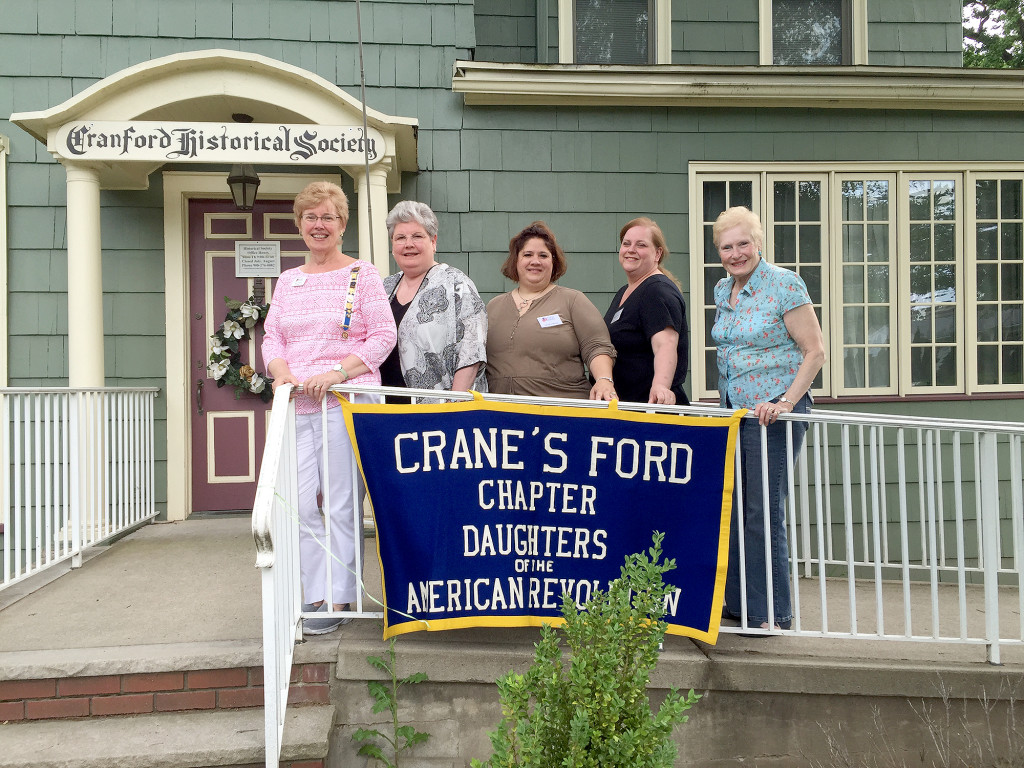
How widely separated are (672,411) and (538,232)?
92 cm

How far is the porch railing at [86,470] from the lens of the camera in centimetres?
382

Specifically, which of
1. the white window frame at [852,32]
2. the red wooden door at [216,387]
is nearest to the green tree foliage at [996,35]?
the white window frame at [852,32]

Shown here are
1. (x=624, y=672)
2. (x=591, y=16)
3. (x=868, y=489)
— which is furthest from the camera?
(x=591, y=16)

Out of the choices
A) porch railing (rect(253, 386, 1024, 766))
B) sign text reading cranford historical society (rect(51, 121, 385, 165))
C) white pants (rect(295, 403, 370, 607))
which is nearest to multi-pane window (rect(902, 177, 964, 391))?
porch railing (rect(253, 386, 1024, 766))

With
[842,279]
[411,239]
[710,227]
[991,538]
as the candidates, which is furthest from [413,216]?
[842,279]

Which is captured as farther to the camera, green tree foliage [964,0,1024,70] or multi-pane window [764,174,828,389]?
green tree foliage [964,0,1024,70]

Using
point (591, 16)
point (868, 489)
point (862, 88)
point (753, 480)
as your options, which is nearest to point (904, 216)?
point (862, 88)

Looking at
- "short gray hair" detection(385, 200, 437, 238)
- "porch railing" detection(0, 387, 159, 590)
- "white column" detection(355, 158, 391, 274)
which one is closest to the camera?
"short gray hair" detection(385, 200, 437, 238)

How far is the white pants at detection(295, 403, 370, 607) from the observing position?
Result: 2.85 meters

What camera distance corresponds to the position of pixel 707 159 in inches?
216

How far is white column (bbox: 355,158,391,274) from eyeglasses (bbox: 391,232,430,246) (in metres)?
1.51

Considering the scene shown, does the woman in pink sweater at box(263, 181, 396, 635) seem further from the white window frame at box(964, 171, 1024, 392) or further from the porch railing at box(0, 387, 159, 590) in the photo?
the white window frame at box(964, 171, 1024, 392)

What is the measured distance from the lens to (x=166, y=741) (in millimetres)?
2496

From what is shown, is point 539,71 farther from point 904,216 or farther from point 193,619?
point 193,619
